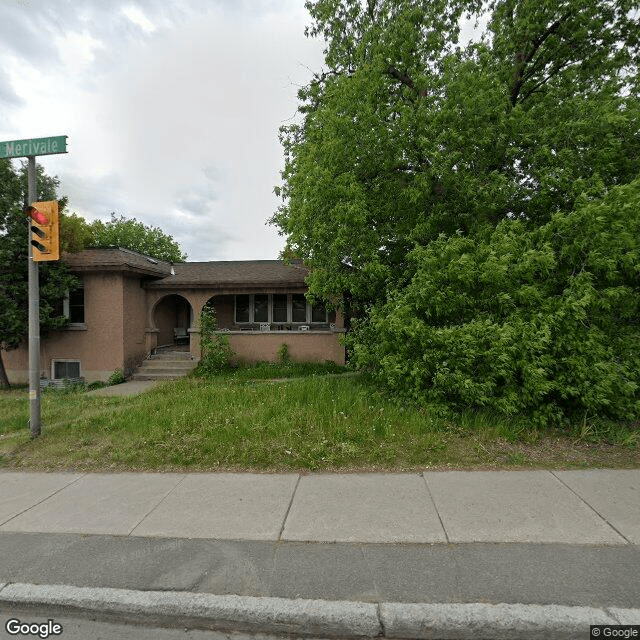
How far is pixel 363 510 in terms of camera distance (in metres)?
3.27

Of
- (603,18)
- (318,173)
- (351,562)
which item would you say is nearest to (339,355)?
(318,173)

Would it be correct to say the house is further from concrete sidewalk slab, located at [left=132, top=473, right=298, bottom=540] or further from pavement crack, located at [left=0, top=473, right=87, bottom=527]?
concrete sidewalk slab, located at [left=132, top=473, right=298, bottom=540]

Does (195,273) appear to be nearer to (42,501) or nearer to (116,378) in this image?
(116,378)

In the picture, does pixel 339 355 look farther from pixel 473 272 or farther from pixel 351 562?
pixel 351 562

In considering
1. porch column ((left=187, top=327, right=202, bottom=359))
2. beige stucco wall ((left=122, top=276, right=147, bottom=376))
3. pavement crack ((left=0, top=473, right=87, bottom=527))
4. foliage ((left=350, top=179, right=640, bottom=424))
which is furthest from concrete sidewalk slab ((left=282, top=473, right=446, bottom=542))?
beige stucco wall ((left=122, top=276, right=147, bottom=376))

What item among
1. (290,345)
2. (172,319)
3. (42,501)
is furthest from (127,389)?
(42,501)

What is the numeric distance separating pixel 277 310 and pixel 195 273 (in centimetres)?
345

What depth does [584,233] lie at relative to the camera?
15.7 feet

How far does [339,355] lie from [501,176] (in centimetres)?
734

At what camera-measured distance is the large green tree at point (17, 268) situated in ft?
30.2

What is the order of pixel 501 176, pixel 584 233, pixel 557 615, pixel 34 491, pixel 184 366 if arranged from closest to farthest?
pixel 557 615 < pixel 34 491 < pixel 584 233 < pixel 501 176 < pixel 184 366

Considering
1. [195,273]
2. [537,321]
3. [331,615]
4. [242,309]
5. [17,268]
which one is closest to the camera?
[331,615]

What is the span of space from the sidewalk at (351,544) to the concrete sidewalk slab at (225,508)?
2 cm

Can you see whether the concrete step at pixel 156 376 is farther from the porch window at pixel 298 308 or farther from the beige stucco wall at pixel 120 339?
the porch window at pixel 298 308
